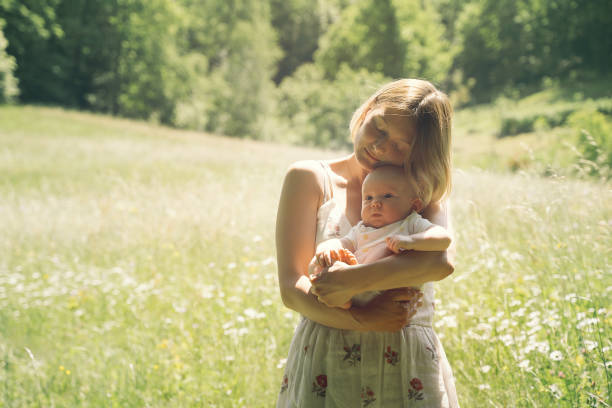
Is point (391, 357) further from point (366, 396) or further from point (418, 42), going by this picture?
point (418, 42)

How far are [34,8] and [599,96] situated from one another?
3493cm

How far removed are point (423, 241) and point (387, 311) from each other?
0.28m

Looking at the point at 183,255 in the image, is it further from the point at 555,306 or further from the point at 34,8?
the point at 34,8

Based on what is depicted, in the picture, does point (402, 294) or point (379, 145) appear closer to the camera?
point (402, 294)

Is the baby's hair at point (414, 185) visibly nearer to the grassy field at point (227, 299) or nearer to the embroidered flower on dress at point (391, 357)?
the embroidered flower on dress at point (391, 357)

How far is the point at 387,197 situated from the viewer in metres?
1.64

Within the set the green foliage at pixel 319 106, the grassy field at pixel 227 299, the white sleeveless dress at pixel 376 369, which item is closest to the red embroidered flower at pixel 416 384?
the white sleeveless dress at pixel 376 369

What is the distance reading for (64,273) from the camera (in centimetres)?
526

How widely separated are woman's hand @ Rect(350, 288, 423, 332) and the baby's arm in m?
0.16

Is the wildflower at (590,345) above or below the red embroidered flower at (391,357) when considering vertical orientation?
below

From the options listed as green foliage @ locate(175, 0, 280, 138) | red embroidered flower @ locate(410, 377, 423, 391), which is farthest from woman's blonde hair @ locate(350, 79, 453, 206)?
green foliage @ locate(175, 0, 280, 138)

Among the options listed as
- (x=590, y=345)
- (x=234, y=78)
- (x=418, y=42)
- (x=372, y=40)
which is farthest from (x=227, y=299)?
(x=372, y=40)

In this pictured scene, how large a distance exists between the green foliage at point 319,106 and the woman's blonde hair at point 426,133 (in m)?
24.0

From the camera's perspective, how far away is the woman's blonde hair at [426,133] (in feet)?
5.34
